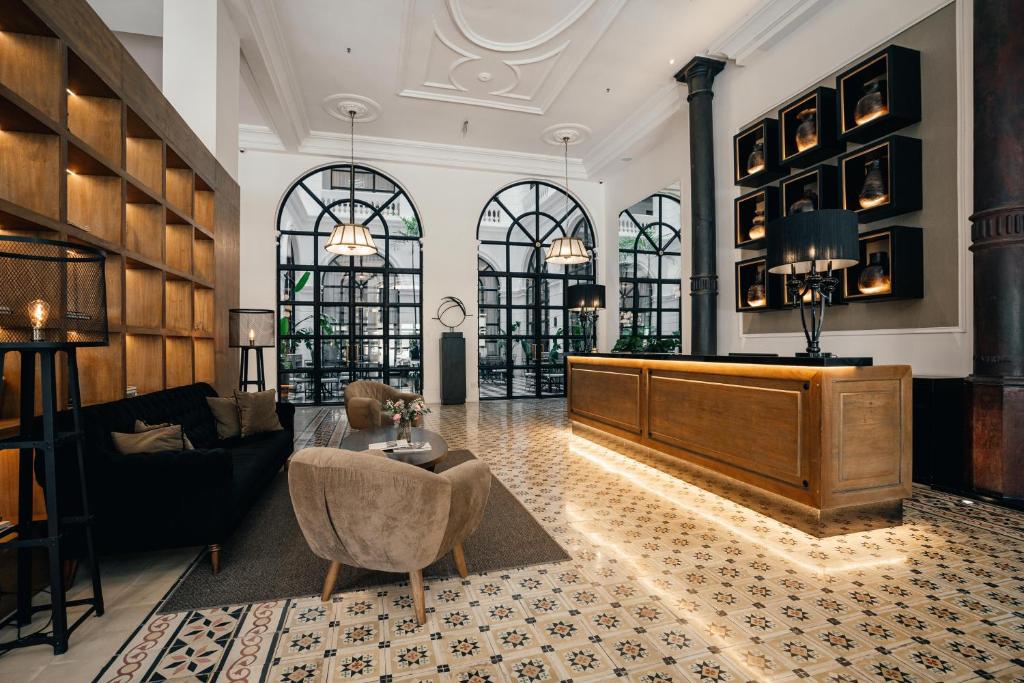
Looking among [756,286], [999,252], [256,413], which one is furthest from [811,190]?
[256,413]

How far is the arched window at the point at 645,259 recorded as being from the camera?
33.3ft

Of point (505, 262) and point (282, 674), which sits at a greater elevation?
point (505, 262)

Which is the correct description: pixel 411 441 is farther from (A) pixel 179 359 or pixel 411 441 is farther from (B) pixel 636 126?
(B) pixel 636 126

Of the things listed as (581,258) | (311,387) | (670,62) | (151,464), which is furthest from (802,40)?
(311,387)

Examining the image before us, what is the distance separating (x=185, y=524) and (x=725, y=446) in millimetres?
3418

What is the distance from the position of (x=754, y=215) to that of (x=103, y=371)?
6.13 m

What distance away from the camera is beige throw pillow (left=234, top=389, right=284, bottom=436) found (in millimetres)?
4102

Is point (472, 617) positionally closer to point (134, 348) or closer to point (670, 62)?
point (134, 348)

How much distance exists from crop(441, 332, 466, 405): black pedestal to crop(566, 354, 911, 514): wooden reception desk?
542 centimetres

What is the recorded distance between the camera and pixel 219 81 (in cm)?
470

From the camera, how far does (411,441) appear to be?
3715mm

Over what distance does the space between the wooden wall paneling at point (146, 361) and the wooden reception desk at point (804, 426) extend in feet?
13.4

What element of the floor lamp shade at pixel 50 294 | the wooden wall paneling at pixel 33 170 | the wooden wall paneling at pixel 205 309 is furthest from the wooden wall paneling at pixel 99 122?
the wooden wall paneling at pixel 205 309

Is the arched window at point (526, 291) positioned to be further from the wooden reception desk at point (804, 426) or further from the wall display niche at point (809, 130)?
the wooden reception desk at point (804, 426)
